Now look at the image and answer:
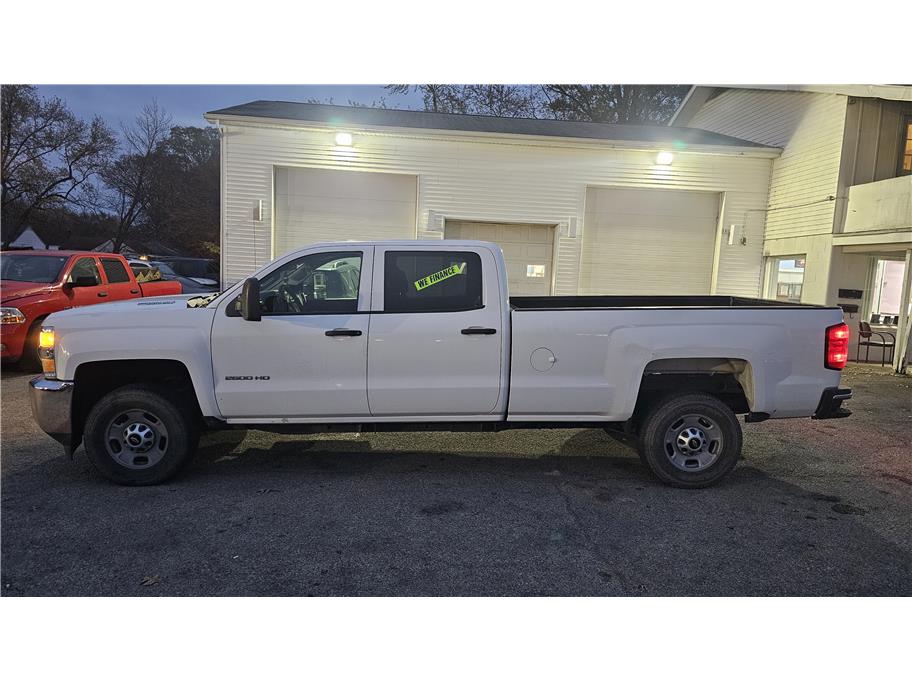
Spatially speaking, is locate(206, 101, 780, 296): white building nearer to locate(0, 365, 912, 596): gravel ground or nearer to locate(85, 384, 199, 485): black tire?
locate(0, 365, 912, 596): gravel ground

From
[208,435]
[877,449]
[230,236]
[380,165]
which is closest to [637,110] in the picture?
[380,165]

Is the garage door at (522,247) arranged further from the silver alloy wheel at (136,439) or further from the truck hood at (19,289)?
the silver alloy wheel at (136,439)

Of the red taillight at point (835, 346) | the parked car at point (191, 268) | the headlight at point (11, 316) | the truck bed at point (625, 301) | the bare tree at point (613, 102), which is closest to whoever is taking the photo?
the red taillight at point (835, 346)

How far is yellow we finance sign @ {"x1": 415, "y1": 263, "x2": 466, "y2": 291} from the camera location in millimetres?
4766

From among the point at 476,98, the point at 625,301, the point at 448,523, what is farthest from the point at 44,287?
the point at 476,98

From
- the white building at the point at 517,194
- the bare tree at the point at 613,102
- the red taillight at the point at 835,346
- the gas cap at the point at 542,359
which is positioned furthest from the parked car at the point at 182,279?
the bare tree at the point at 613,102

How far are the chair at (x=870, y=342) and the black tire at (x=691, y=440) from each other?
885cm

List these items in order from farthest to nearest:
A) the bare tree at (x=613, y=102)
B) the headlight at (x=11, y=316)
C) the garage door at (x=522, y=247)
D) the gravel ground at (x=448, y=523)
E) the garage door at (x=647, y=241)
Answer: the bare tree at (x=613, y=102), the garage door at (x=647, y=241), the garage door at (x=522, y=247), the headlight at (x=11, y=316), the gravel ground at (x=448, y=523)

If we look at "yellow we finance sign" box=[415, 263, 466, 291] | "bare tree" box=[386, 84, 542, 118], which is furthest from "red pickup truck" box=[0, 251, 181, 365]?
"bare tree" box=[386, 84, 542, 118]

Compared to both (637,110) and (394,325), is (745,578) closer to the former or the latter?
(394,325)

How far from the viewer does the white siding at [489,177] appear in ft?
38.9

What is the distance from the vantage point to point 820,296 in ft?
38.0

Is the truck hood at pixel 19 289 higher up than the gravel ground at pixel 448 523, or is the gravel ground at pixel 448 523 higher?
the truck hood at pixel 19 289

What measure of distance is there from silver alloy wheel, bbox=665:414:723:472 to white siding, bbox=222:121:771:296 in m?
8.20
